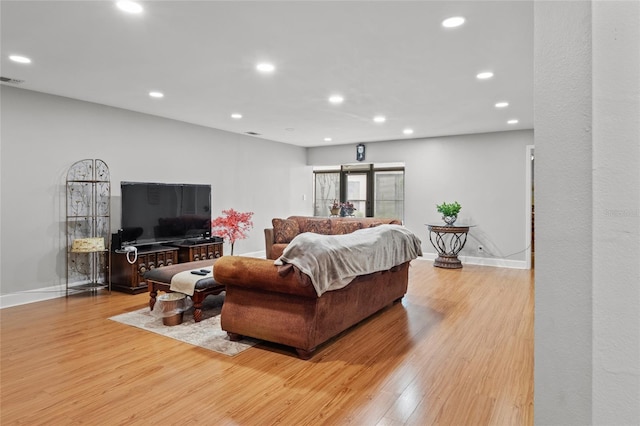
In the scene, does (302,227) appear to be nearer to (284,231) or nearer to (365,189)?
(284,231)

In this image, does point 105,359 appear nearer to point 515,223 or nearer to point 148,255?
point 148,255

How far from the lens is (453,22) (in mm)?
2670

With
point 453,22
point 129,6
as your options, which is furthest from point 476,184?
point 129,6

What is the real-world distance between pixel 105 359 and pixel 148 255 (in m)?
2.41

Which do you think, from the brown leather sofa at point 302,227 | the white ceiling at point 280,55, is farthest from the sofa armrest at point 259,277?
the brown leather sofa at point 302,227

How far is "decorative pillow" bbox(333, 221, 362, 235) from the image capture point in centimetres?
626

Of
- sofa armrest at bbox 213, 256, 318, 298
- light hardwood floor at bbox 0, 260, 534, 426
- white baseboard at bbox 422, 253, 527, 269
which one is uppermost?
sofa armrest at bbox 213, 256, 318, 298

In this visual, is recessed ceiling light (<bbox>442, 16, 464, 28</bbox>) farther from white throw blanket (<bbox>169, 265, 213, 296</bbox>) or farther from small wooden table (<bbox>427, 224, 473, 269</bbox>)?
small wooden table (<bbox>427, 224, 473, 269</bbox>)

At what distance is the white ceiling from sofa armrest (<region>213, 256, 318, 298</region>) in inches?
71.1

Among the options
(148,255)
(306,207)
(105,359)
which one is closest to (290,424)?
(105,359)

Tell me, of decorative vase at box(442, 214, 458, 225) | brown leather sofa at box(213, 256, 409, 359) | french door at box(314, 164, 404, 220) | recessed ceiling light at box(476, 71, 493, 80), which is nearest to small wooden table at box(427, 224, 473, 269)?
decorative vase at box(442, 214, 458, 225)

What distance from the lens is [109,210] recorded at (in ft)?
17.2

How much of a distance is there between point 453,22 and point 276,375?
2.81m

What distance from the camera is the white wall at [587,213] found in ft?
1.93
